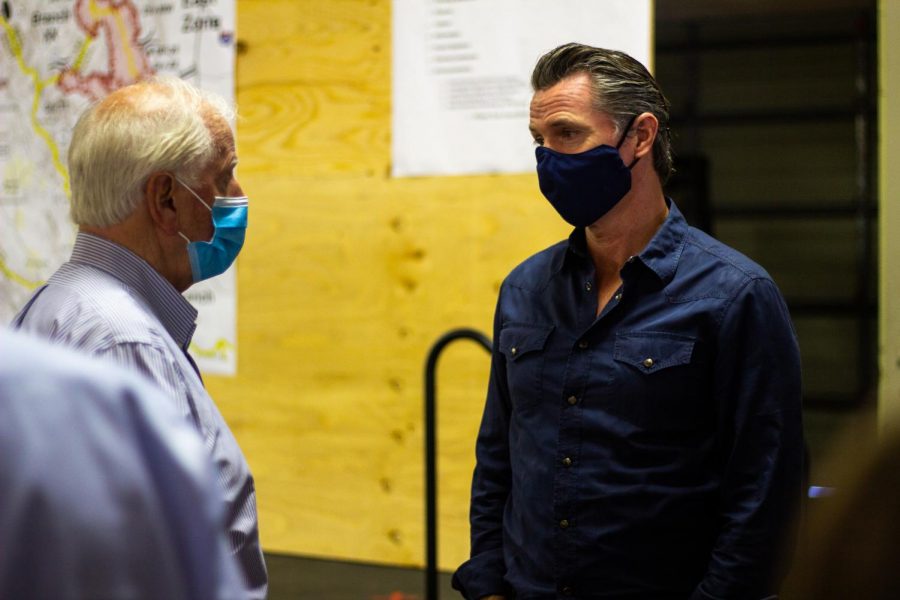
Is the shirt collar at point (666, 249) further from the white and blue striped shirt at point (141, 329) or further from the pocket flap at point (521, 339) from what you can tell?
the white and blue striped shirt at point (141, 329)

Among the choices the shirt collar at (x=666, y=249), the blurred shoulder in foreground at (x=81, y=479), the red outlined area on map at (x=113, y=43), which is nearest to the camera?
the blurred shoulder in foreground at (x=81, y=479)

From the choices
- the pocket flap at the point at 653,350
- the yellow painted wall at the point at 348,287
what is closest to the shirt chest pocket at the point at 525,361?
the pocket flap at the point at 653,350

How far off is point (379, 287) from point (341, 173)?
39 centimetres

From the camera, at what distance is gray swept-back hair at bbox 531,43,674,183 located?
1817mm

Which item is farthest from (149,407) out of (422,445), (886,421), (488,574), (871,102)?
(871,102)

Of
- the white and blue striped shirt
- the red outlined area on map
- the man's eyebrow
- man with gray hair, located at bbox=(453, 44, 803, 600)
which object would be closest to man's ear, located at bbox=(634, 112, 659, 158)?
man with gray hair, located at bbox=(453, 44, 803, 600)

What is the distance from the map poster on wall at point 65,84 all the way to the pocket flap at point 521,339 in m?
1.75

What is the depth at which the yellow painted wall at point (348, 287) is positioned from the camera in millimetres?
3119

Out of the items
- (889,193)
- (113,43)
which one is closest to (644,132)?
(889,193)

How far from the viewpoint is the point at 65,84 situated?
3699 millimetres

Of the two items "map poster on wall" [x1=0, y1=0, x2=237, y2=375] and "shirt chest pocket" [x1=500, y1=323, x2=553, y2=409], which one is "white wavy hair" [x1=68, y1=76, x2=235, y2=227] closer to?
"shirt chest pocket" [x1=500, y1=323, x2=553, y2=409]

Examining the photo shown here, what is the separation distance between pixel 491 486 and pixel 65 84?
8.35 feet

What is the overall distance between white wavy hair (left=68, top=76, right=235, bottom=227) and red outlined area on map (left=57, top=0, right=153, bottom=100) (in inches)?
80.0

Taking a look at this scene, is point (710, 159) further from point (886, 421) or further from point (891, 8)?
point (886, 421)
